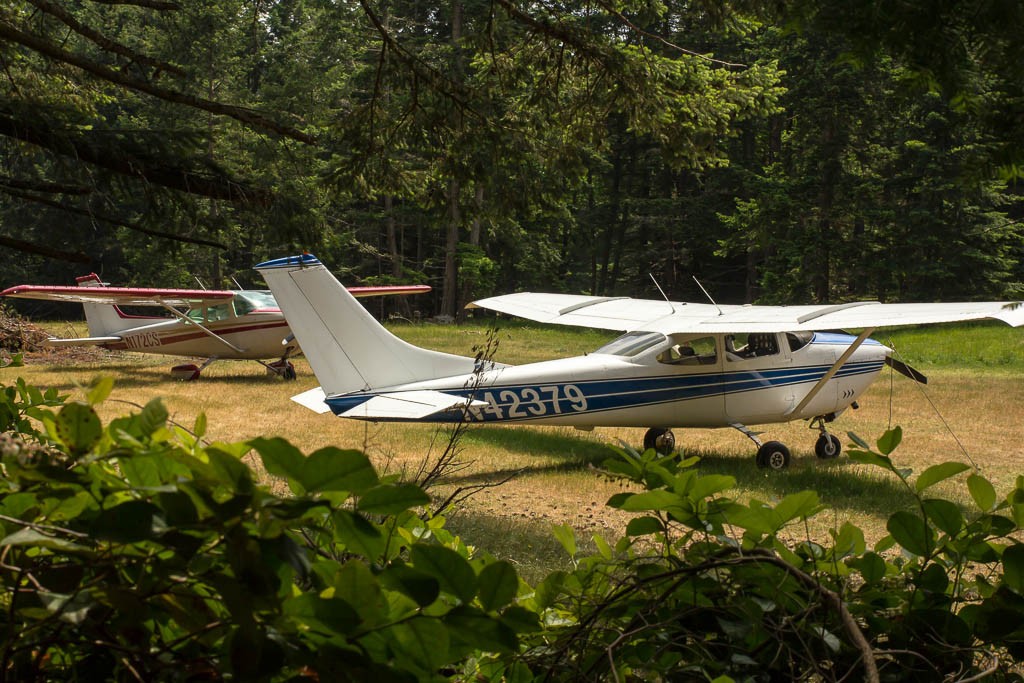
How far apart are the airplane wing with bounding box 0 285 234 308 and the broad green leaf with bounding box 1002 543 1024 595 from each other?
57.4 feet

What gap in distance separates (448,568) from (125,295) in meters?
18.3

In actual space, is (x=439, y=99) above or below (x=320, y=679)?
above

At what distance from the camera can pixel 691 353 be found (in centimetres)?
1012

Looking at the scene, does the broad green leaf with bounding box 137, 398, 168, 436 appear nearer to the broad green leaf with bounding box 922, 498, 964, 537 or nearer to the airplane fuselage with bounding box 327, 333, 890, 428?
the broad green leaf with bounding box 922, 498, 964, 537

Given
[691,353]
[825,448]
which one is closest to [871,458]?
[691,353]

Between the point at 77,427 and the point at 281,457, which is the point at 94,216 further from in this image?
the point at 281,457

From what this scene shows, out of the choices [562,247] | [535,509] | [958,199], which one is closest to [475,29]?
[535,509]

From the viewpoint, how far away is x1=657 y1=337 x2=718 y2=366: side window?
1001 cm

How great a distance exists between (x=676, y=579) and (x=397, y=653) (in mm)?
580

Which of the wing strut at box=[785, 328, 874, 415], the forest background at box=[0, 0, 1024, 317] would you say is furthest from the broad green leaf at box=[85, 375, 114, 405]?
the wing strut at box=[785, 328, 874, 415]

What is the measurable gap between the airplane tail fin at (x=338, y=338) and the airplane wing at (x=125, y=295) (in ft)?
31.3

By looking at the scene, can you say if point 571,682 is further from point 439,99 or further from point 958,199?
point 958,199

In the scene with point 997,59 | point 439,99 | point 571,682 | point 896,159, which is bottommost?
point 571,682

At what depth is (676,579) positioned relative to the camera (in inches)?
52.5
